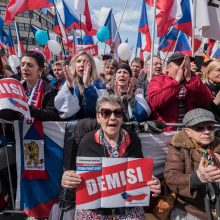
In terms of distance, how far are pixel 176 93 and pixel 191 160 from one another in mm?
779

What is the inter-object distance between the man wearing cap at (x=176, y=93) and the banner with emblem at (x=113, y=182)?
2.78 ft

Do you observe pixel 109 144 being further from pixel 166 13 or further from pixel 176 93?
pixel 166 13

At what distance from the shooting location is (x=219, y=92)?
3709 mm

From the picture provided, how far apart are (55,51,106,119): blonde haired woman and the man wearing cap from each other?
1.84ft

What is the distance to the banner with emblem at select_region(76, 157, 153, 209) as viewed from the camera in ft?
8.51

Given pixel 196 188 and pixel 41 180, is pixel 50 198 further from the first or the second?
pixel 196 188

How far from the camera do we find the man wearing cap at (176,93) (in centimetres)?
326

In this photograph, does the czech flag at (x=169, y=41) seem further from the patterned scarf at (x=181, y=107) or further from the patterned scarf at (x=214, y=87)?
the patterned scarf at (x=181, y=107)

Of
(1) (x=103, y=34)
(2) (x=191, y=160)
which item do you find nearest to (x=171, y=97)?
(2) (x=191, y=160)

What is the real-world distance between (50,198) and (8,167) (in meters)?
0.55

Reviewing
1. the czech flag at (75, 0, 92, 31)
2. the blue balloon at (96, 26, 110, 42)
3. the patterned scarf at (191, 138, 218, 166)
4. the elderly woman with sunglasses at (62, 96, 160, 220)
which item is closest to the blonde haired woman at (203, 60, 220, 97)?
the patterned scarf at (191, 138, 218, 166)

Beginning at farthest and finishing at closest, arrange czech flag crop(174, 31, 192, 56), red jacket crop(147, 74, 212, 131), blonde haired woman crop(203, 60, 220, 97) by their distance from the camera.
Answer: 1. czech flag crop(174, 31, 192, 56)
2. blonde haired woman crop(203, 60, 220, 97)
3. red jacket crop(147, 74, 212, 131)

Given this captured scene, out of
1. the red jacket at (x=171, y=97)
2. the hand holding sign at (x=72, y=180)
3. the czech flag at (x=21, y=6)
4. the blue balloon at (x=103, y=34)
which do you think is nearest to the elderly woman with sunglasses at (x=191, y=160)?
the red jacket at (x=171, y=97)

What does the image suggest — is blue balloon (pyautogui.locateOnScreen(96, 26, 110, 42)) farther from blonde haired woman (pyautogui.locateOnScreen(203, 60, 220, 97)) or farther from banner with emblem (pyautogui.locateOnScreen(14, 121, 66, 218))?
banner with emblem (pyautogui.locateOnScreen(14, 121, 66, 218))
